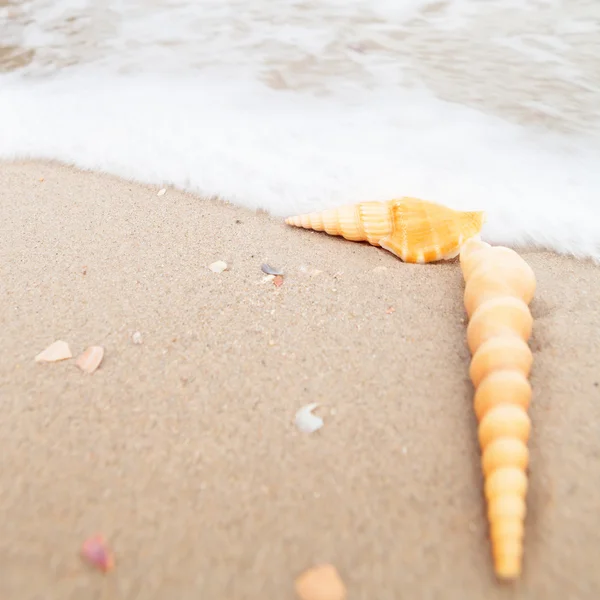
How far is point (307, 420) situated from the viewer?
1.30 m

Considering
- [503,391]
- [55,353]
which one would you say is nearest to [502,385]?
[503,391]

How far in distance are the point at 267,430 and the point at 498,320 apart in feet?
2.07

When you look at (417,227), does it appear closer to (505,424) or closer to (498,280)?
Result: (498,280)

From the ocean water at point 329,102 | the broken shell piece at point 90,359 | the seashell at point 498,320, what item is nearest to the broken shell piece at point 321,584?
the seashell at point 498,320

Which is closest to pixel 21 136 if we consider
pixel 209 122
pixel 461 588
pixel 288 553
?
pixel 209 122

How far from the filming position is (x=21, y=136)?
3092mm

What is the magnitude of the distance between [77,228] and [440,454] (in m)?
1.68

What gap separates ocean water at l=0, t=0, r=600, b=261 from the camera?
255cm

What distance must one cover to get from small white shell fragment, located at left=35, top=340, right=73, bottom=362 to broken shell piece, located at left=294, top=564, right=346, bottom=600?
2.93 ft

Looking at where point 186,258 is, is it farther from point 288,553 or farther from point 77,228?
point 288,553

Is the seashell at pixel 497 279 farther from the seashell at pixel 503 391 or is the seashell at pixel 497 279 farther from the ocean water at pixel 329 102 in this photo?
the ocean water at pixel 329 102

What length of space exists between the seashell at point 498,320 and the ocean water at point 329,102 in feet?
3.01

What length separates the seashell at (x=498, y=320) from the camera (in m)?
1.33

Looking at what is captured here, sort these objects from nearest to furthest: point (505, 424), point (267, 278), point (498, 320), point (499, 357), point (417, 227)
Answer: point (505, 424) → point (499, 357) → point (498, 320) → point (267, 278) → point (417, 227)
